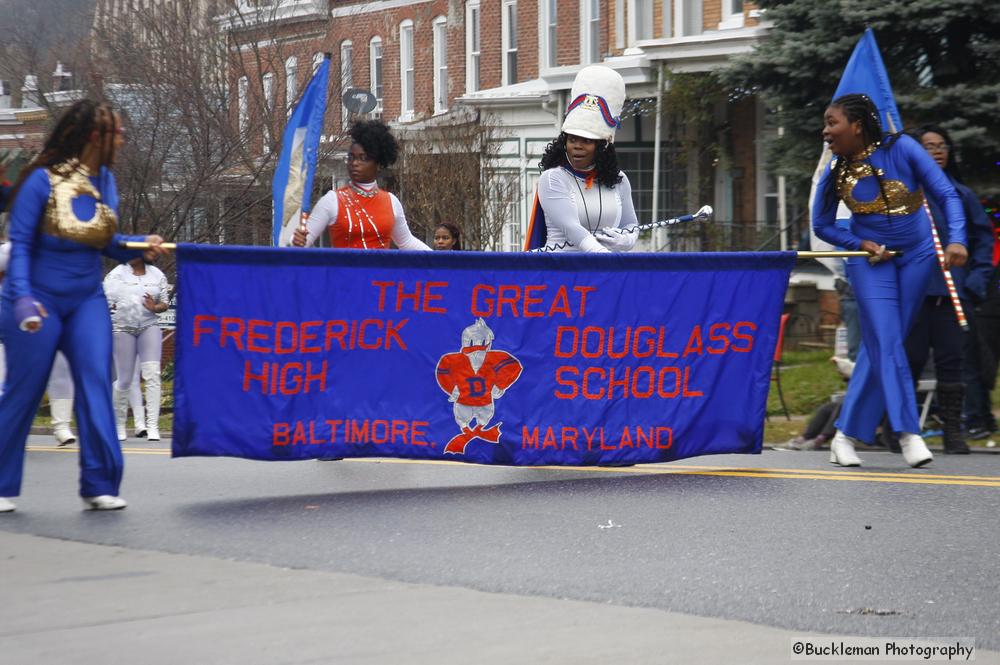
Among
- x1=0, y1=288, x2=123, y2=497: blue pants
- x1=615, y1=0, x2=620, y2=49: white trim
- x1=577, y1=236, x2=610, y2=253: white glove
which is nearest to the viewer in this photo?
x1=0, y1=288, x2=123, y2=497: blue pants

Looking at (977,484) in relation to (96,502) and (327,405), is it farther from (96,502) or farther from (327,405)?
(96,502)

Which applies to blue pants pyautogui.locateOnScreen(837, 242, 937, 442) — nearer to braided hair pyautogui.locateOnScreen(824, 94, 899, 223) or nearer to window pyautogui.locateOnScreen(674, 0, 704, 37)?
braided hair pyautogui.locateOnScreen(824, 94, 899, 223)

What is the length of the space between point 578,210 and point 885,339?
177 centimetres

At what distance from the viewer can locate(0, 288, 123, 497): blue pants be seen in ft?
26.0

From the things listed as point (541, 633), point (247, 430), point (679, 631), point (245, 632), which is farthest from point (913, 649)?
point (247, 430)

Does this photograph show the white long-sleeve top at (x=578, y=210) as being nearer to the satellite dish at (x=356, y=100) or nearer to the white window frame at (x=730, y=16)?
the satellite dish at (x=356, y=100)

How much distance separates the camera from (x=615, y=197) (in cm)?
955

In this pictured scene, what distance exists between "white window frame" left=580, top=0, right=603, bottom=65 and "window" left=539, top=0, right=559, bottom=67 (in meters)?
1.56

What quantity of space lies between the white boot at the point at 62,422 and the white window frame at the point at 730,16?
Answer: 1557 centimetres

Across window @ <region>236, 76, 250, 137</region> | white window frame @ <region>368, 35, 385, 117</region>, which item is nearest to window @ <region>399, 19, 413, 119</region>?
white window frame @ <region>368, 35, 385, 117</region>

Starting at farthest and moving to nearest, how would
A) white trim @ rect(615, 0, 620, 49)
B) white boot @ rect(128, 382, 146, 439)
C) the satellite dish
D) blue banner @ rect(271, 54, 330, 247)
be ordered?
white trim @ rect(615, 0, 620, 49) < the satellite dish < white boot @ rect(128, 382, 146, 439) < blue banner @ rect(271, 54, 330, 247)

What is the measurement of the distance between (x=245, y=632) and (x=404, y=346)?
125 inches

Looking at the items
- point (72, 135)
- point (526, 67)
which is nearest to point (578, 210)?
point (72, 135)

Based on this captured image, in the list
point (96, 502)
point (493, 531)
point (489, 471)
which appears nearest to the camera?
point (493, 531)
